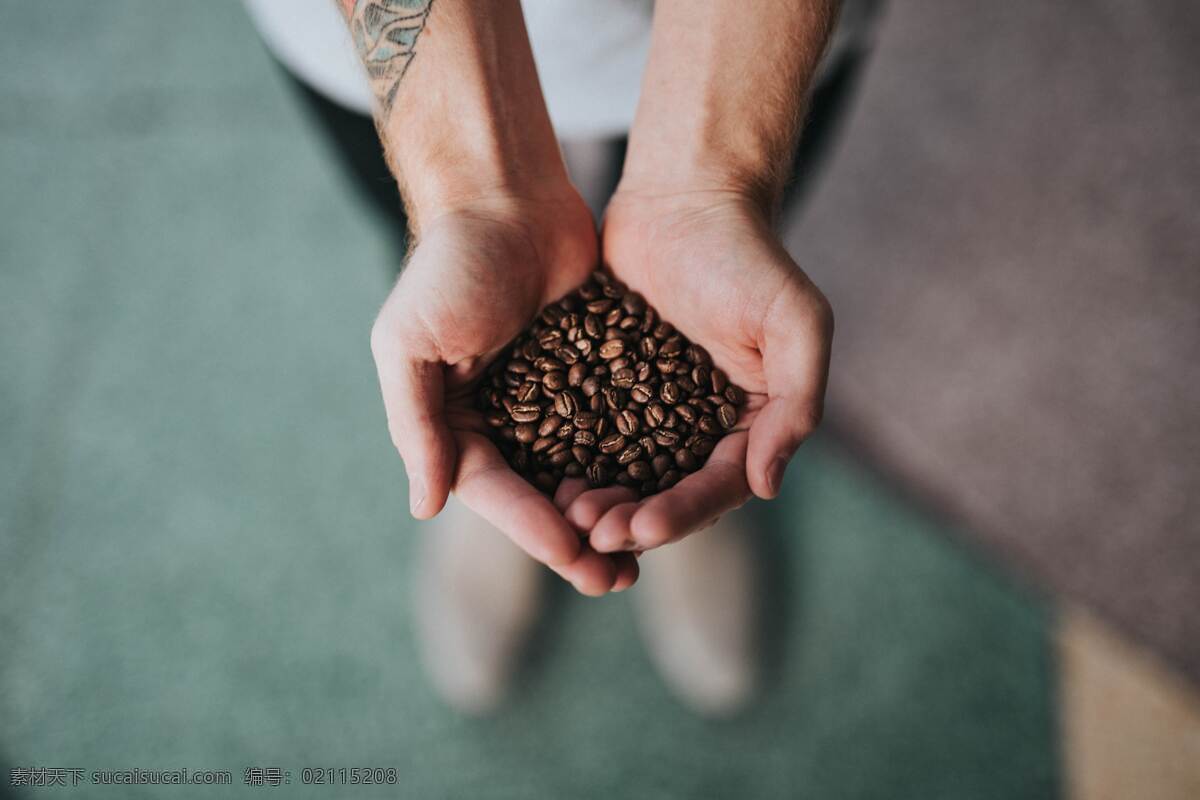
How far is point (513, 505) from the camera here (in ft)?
3.26

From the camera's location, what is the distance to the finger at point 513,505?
967mm

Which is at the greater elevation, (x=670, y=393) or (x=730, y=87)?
(x=730, y=87)

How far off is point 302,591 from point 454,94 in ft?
4.46

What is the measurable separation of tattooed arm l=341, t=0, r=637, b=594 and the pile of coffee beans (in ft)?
0.14

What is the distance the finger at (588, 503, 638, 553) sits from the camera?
98 centimetres

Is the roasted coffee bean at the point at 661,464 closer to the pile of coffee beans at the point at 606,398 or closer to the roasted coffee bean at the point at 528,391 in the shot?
the pile of coffee beans at the point at 606,398

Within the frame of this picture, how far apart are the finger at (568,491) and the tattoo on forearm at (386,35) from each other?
2.02ft

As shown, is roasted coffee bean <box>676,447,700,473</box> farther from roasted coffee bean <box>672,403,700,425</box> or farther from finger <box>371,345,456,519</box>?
finger <box>371,345,456,519</box>

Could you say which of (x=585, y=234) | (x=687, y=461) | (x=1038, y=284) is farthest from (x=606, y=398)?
(x=1038, y=284)

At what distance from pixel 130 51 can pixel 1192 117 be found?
3.31 metres

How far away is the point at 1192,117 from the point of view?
219 centimetres

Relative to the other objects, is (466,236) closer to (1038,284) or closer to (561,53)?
(561,53)

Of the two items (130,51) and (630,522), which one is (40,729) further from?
(130,51)

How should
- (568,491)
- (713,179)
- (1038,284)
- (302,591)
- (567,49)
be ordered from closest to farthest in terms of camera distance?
(568,491), (713,179), (567,49), (302,591), (1038,284)
